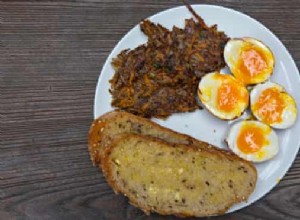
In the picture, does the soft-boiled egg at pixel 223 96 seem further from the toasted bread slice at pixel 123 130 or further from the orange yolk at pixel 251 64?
the toasted bread slice at pixel 123 130

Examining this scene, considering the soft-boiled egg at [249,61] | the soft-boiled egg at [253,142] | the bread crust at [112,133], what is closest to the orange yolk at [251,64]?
the soft-boiled egg at [249,61]

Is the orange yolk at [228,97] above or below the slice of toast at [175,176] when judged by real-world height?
above

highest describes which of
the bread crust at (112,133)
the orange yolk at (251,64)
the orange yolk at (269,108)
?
the orange yolk at (251,64)

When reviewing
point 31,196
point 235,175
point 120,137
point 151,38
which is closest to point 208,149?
point 235,175

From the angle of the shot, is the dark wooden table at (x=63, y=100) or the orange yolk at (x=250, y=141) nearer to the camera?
the orange yolk at (x=250, y=141)

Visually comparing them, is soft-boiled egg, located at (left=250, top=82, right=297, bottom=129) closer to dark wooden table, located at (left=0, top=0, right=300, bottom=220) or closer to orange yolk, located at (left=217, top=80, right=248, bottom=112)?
orange yolk, located at (left=217, top=80, right=248, bottom=112)

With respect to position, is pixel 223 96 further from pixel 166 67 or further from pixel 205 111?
pixel 166 67

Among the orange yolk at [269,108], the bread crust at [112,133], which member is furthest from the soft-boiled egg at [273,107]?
the bread crust at [112,133]

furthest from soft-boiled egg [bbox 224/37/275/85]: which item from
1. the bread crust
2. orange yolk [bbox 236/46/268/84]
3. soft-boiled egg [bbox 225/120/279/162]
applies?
the bread crust
